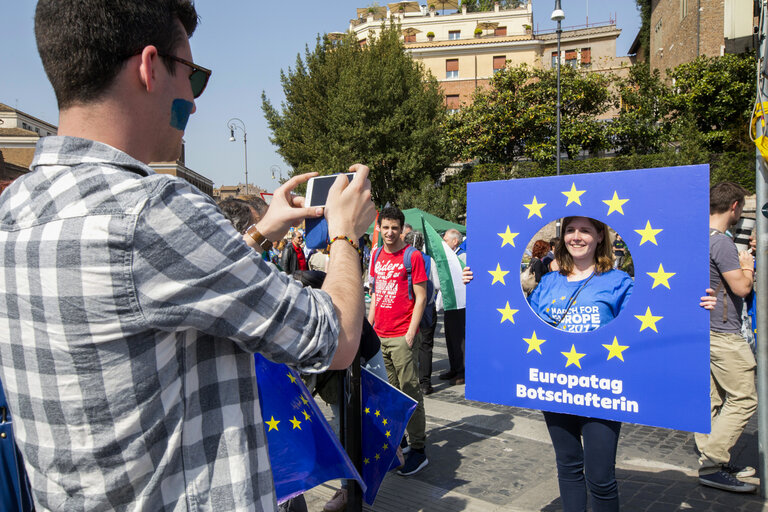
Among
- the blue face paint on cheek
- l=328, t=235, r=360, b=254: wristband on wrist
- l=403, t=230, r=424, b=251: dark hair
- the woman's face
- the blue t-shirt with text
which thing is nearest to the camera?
the blue face paint on cheek

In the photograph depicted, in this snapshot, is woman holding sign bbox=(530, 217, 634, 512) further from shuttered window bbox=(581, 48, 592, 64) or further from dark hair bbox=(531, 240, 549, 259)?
shuttered window bbox=(581, 48, 592, 64)

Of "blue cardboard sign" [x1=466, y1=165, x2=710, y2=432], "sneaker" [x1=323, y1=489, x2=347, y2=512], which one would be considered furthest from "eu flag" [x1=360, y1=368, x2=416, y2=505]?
"sneaker" [x1=323, y1=489, x2=347, y2=512]

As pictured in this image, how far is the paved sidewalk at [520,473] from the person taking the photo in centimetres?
381

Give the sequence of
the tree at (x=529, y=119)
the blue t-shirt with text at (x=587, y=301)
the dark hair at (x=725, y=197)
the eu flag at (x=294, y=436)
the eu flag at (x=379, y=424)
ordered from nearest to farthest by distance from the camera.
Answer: the eu flag at (x=294, y=436)
the blue t-shirt with text at (x=587, y=301)
the eu flag at (x=379, y=424)
the dark hair at (x=725, y=197)
the tree at (x=529, y=119)

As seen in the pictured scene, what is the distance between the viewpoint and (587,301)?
2.96 m

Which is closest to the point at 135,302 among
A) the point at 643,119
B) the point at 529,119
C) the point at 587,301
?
the point at 587,301

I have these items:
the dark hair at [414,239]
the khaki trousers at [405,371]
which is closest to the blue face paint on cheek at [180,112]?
the khaki trousers at [405,371]

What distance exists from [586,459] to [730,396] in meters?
2.03

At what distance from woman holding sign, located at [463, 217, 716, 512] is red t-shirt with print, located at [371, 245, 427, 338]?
1974 millimetres

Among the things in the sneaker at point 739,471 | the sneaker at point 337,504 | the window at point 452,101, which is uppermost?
the window at point 452,101

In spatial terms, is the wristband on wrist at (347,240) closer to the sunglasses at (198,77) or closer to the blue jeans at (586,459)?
the sunglasses at (198,77)

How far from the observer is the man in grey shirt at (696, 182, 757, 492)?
397cm

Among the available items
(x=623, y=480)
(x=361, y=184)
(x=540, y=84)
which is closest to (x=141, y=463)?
(x=361, y=184)

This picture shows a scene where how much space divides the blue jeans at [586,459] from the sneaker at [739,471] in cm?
185
